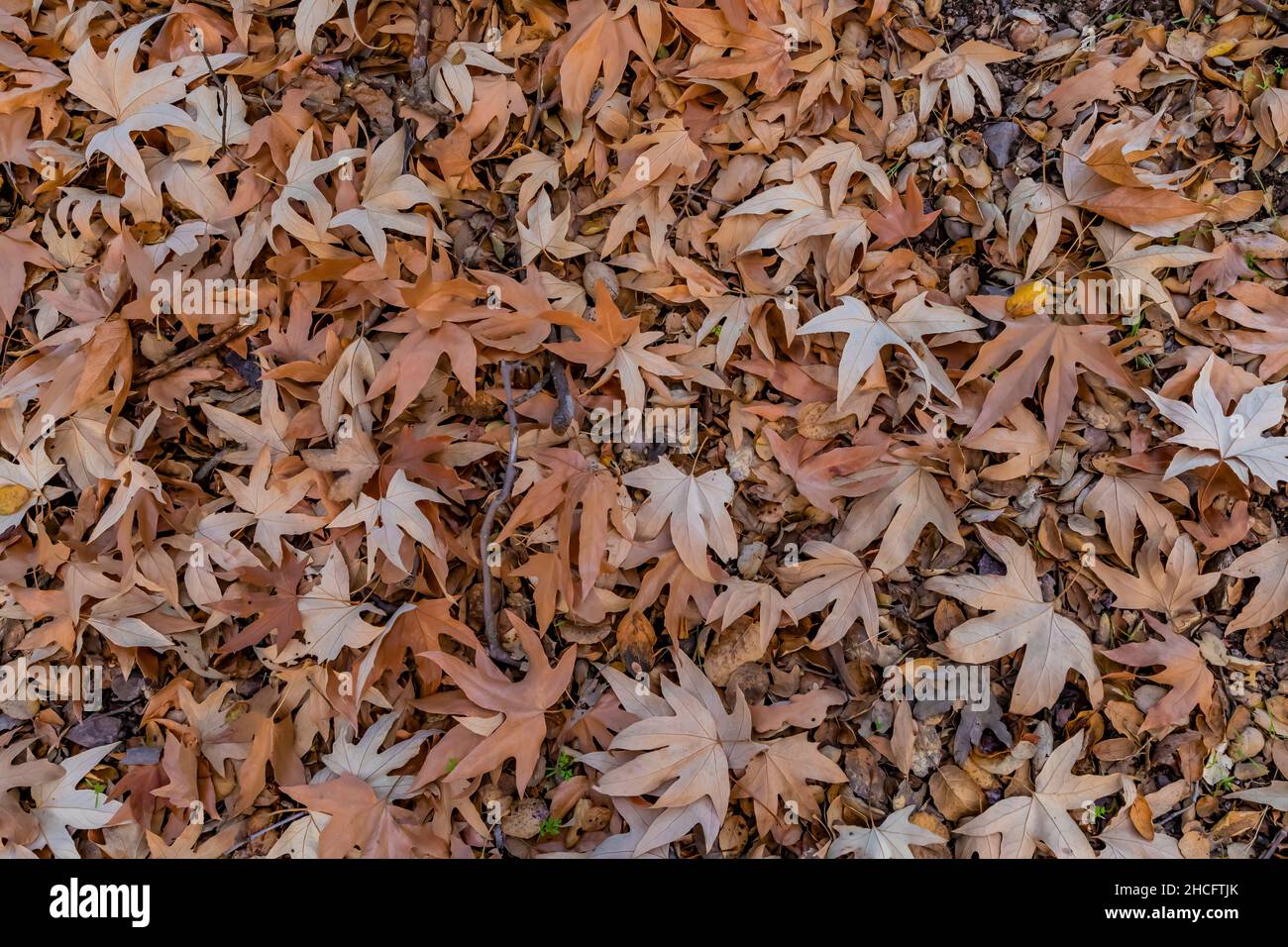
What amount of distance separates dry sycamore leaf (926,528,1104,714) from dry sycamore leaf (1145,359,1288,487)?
0.38 m

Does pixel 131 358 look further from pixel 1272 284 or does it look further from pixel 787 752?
pixel 1272 284

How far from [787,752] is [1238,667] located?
0.98 meters

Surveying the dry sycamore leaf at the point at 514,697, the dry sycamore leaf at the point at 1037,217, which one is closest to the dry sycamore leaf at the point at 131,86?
the dry sycamore leaf at the point at 514,697

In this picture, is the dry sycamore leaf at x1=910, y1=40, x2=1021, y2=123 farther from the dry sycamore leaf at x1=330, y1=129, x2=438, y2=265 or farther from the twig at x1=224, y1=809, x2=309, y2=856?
the twig at x1=224, y1=809, x2=309, y2=856

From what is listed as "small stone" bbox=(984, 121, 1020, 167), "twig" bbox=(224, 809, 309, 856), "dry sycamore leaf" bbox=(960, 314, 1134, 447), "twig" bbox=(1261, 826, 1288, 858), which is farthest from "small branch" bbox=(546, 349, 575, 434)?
"twig" bbox=(1261, 826, 1288, 858)

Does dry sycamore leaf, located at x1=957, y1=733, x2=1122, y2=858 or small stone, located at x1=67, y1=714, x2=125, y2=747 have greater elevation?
dry sycamore leaf, located at x1=957, y1=733, x2=1122, y2=858

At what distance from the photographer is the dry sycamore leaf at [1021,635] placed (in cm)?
159

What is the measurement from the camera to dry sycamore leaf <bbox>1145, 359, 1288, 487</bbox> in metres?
1.61

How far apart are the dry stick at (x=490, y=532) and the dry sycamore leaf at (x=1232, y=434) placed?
1.34m

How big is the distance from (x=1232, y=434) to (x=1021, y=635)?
24.2 inches

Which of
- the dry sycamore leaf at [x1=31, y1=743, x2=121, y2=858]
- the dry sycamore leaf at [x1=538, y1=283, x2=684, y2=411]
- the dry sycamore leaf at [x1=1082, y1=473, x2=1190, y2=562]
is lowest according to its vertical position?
the dry sycamore leaf at [x1=31, y1=743, x2=121, y2=858]

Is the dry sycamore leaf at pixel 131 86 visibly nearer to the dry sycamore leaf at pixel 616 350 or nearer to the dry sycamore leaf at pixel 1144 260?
the dry sycamore leaf at pixel 616 350
